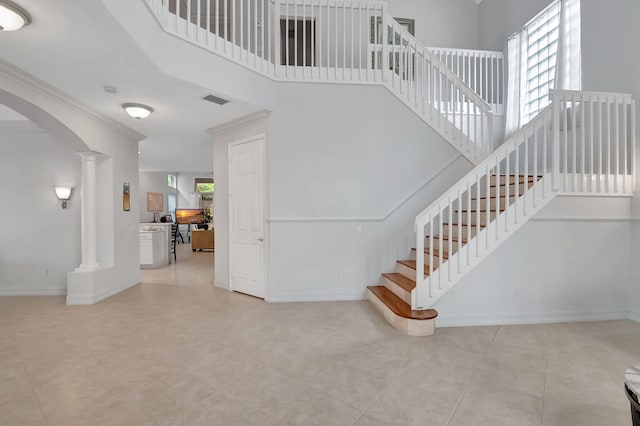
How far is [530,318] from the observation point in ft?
11.8

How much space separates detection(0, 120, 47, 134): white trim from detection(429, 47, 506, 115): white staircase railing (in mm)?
6764

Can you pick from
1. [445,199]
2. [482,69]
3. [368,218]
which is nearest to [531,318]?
[445,199]

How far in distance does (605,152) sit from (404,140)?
2.35 m

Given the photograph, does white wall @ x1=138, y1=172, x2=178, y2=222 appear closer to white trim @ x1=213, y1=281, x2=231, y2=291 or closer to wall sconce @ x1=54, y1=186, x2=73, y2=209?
wall sconce @ x1=54, y1=186, x2=73, y2=209

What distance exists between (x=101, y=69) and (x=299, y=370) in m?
3.32

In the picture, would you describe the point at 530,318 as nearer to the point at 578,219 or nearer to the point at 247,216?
the point at 578,219

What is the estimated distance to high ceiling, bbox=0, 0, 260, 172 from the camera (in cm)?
231

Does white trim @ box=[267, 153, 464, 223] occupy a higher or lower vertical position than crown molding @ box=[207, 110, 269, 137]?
lower

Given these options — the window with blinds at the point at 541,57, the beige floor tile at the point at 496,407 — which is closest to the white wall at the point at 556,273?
the beige floor tile at the point at 496,407

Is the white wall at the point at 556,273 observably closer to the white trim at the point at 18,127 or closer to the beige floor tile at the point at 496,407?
the beige floor tile at the point at 496,407

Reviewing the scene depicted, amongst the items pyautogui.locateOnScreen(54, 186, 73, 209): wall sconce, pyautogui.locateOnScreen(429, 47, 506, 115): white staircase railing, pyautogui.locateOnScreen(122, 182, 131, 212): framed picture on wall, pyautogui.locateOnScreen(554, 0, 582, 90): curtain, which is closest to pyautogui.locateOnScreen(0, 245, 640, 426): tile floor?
pyautogui.locateOnScreen(54, 186, 73, 209): wall sconce

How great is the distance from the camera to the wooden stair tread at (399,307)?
127 inches

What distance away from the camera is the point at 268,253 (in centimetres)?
451

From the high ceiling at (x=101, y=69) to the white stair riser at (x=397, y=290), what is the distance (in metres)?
2.92
